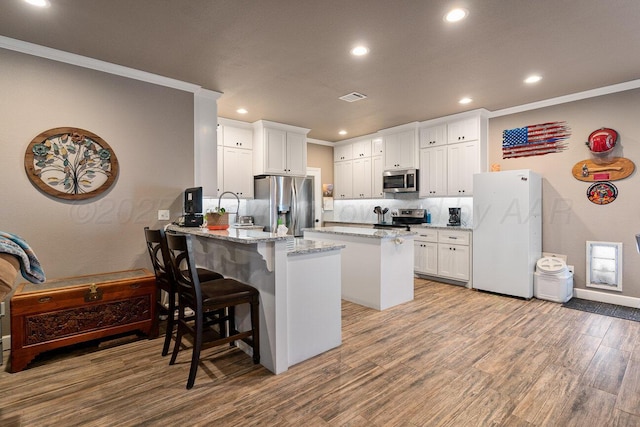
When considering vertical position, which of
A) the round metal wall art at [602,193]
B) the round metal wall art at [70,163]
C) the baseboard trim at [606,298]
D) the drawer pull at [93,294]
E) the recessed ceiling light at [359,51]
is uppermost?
the recessed ceiling light at [359,51]

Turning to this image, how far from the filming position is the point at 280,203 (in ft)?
18.5

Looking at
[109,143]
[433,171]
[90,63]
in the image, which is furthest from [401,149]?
[90,63]

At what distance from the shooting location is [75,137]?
123 inches

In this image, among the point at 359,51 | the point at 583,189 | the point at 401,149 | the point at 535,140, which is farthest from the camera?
the point at 401,149

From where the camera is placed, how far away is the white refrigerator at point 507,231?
13.9 ft

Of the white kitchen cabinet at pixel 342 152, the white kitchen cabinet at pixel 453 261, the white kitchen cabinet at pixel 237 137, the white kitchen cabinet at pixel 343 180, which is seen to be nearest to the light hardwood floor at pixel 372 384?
the white kitchen cabinet at pixel 453 261

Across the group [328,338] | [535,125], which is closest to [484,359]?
[328,338]

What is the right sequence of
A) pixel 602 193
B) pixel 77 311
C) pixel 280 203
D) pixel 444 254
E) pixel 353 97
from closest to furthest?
pixel 77 311, pixel 602 193, pixel 353 97, pixel 444 254, pixel 280 203

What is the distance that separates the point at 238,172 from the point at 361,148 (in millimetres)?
2719

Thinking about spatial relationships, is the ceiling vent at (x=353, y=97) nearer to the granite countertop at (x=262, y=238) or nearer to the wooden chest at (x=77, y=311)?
the granite countertop at (x=262, y=238)

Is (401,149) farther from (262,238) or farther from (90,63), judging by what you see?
(90,63)

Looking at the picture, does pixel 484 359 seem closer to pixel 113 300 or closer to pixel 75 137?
pixel 113 300

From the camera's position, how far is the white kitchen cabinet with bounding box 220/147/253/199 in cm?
539

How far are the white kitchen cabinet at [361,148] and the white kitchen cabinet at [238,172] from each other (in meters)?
2.37
